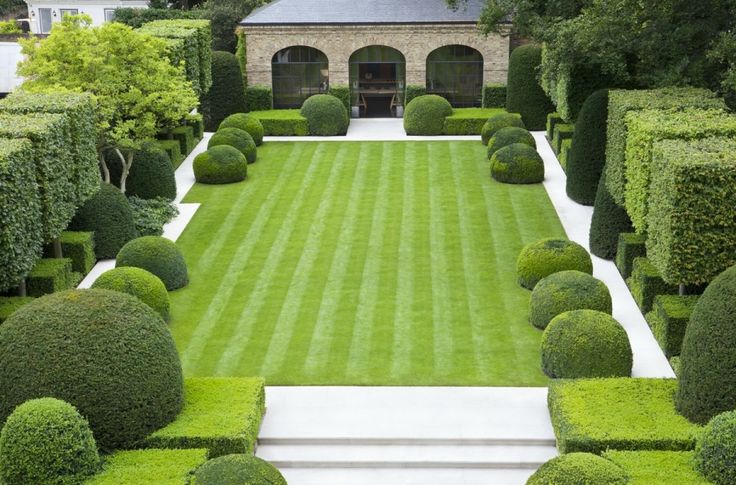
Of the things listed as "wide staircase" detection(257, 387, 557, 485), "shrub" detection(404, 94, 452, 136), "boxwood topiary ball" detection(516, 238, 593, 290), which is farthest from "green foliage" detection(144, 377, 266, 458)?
"shrub" detection(404, 94, 452, 136)

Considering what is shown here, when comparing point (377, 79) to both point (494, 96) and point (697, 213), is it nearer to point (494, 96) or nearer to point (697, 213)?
point (494, 96)

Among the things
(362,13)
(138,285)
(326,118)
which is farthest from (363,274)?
(362,13)

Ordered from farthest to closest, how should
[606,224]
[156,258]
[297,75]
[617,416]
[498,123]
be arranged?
[297,75] < [498,123] < [606,224] < [156,258] < [617,416]

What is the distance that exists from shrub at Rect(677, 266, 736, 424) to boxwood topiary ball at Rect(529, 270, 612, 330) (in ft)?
19.6

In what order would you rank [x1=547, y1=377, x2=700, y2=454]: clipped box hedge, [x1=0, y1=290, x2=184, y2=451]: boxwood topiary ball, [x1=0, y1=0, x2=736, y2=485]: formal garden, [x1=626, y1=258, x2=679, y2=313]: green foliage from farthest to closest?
[x1=626, y1=258, x2=679, y2=313]: green foliage, [x1=547, y1=377, x2=700, y2=454]: clipped box hedge, [x1=0, y1=0, x2=736, y2=485]: formal garden, [x1=0, y1=290, x2=184, y2=451]: boxwood topiary ball

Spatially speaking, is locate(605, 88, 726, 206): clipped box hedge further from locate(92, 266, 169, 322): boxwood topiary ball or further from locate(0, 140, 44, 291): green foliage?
locate(0, 140, 44, 291): green foliage

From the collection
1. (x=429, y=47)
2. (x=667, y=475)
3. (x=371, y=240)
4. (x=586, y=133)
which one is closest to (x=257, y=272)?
(x=371, y=240)

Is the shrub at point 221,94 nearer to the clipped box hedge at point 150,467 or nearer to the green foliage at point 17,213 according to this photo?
the green foliage at point 17,213

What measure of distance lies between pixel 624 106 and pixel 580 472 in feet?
47.8

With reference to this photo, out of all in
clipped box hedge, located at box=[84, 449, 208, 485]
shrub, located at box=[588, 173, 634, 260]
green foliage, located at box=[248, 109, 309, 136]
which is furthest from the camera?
green foliage, located at box=[248, 109, 309, 136]

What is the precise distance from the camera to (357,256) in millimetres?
33312

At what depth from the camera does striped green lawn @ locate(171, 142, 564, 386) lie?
25984mm

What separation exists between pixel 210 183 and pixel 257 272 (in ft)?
33.6

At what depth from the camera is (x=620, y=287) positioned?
99.2 feet
